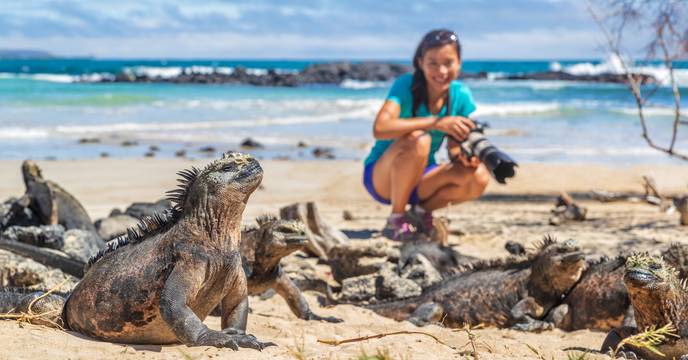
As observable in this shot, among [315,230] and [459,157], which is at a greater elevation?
[459,157]

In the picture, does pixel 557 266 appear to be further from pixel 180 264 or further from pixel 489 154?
pixel 180 264

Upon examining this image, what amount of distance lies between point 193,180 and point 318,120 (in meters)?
20.9

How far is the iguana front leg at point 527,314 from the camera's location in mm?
5211

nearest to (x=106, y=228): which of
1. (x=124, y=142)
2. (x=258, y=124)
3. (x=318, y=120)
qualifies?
(x=124, y=142)

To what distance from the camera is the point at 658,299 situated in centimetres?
397

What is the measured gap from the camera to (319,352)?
3354 millimetres

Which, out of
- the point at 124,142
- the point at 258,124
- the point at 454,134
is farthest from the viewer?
the point at 258,124

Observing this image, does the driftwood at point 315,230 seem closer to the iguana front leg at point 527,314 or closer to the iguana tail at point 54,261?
the iguana front leg at point 527,314

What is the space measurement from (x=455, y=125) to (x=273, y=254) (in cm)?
307

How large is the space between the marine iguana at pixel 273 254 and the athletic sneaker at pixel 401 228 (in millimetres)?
2783

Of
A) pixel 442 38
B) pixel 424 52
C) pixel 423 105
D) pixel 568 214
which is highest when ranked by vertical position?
pixel 442 38

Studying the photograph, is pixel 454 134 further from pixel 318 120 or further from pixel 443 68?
pixel 318 120

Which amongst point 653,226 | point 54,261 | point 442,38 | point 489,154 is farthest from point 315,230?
point 653,226

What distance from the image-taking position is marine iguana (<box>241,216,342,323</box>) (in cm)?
434
